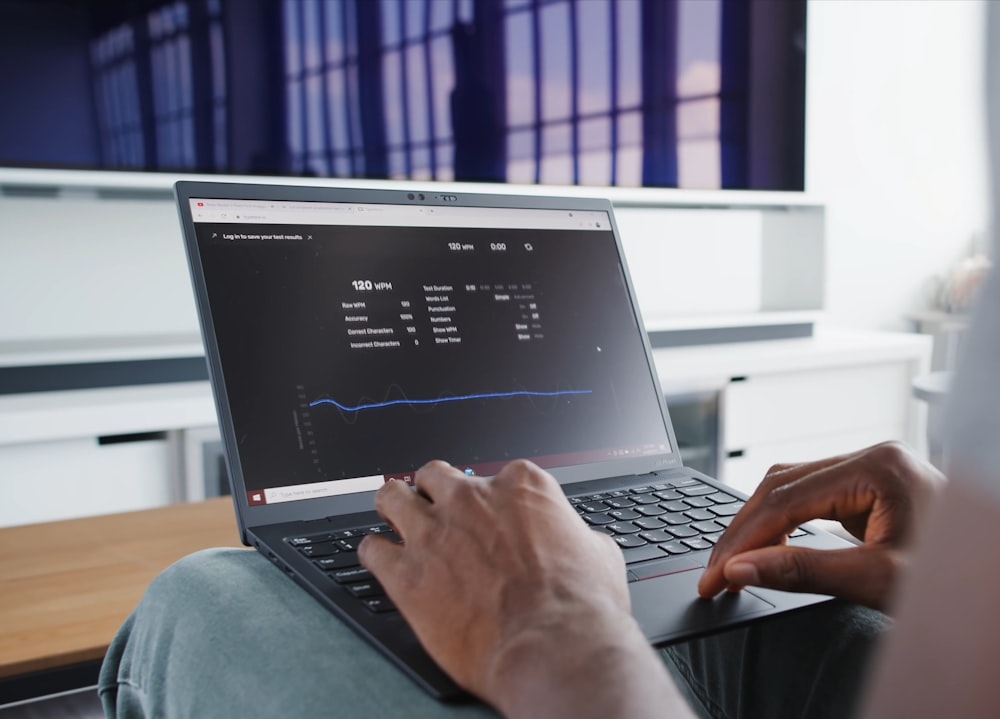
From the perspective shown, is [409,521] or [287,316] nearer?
[409,521]

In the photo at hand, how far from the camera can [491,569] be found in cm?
43

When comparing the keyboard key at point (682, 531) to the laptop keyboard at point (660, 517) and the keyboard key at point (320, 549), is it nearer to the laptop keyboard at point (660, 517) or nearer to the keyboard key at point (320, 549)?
the laptop keyboard at point (660, 517)

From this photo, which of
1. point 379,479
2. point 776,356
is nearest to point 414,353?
point 379,479

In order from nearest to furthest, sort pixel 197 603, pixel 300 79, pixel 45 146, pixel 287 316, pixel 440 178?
pixel 197 603
pixel 287 316
pixel 45 146
pixel 300 79
pixel 440 178

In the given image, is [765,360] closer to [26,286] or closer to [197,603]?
[26,286]

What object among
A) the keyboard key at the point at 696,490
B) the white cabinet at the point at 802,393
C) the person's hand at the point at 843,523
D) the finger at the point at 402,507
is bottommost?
the white cabinet at the point at 802,393

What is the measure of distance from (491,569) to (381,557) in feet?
0.26

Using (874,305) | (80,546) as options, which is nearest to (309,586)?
(80,546)

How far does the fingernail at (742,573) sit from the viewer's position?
52 cm

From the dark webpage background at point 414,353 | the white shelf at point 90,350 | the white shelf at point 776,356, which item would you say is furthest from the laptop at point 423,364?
the white shelf at point 776,356

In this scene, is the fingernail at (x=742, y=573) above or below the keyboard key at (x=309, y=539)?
above

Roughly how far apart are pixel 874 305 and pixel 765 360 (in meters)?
1.47

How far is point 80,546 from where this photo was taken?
0.88 m

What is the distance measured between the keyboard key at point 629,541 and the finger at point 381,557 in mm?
225
